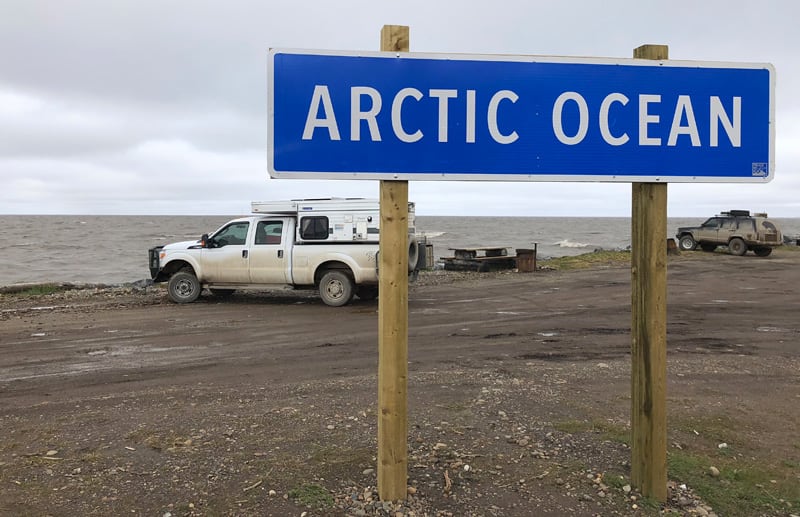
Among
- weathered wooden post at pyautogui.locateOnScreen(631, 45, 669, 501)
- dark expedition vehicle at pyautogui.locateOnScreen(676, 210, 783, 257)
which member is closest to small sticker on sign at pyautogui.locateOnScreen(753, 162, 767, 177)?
weathered wooden post at pyautogui.locateOnScreen(631, 45, 669, 501)

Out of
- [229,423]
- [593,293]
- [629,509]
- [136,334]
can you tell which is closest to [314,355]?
[229,423]

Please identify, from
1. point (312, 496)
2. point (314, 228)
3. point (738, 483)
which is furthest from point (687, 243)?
point (312, 496)

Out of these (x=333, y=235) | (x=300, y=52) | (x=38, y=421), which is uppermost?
(x=300, y=52)

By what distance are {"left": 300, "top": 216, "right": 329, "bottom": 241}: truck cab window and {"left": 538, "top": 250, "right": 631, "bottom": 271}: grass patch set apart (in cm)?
1184

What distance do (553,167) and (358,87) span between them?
120 centimetres

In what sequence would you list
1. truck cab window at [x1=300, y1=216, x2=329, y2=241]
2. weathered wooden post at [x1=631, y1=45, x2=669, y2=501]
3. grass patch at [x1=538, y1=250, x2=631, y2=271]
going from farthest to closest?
1. grass patch at [x1=538, y1=250, x2=631, y2=271]
2. truck cab window at [x1=300, y1=216, x2=329, y2=241]
3. weathered wooden post at [x1=631, y1=45, x2=669, y2=501]

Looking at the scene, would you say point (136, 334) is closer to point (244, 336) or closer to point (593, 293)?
point (244, 336)

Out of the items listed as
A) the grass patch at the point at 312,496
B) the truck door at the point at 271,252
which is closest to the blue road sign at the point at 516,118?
the grass patch at the point at 312,496

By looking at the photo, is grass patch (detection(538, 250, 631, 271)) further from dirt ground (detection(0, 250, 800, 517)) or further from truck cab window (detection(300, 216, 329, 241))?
truck cab window (detection(300, 216, 329, 241))

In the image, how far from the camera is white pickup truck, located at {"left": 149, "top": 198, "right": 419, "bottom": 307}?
13.3m

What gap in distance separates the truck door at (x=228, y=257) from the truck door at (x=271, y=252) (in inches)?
9.4

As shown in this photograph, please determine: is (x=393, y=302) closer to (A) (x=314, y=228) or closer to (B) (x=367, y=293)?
(A) (x=314, y=228)

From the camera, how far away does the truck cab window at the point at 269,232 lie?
13656 mm

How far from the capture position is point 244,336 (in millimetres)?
9961
